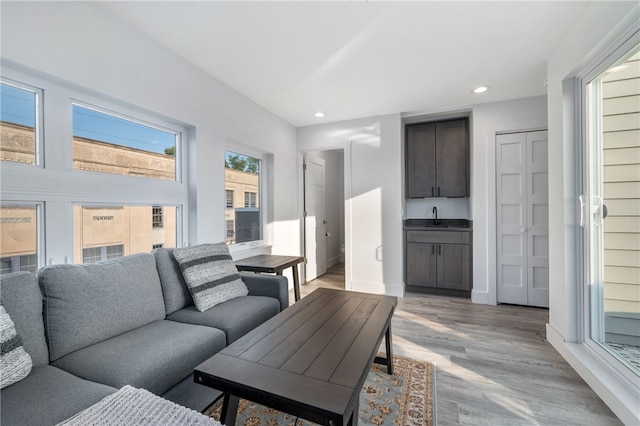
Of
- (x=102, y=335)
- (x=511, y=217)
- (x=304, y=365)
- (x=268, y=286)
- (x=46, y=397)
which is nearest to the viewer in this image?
(x=46, y=397)

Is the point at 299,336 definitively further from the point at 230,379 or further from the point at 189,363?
the point at 189,363

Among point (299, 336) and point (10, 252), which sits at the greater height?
point (10, 252)

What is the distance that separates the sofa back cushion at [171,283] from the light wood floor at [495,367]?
1.73m

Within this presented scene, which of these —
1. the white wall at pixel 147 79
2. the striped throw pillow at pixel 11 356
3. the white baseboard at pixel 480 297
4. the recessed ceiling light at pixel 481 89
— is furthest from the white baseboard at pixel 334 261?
the striped throw pillow at pixel 11 356

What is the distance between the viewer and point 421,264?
3764 mm

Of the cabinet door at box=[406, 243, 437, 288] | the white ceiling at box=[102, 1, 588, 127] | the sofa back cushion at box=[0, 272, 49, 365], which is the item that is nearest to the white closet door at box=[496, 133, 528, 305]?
the white ceiling at box=[102, 1, 588, 127]

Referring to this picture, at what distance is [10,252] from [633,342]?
3.69 meters

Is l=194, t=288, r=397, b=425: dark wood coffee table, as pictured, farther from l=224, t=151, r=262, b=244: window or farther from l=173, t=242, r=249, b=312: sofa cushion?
l=224, t=151, r=262, b=244: window

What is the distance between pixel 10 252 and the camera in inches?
59.1

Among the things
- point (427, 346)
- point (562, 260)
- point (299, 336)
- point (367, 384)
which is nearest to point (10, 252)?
point (299, 336)

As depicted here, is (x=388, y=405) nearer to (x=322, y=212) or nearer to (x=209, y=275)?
(x=209, y=275)

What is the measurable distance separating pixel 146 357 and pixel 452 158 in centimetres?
390

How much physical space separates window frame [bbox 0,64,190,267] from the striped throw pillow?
2.04ft

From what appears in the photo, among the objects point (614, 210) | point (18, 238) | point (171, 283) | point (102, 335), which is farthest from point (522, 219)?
point (18, 238)
